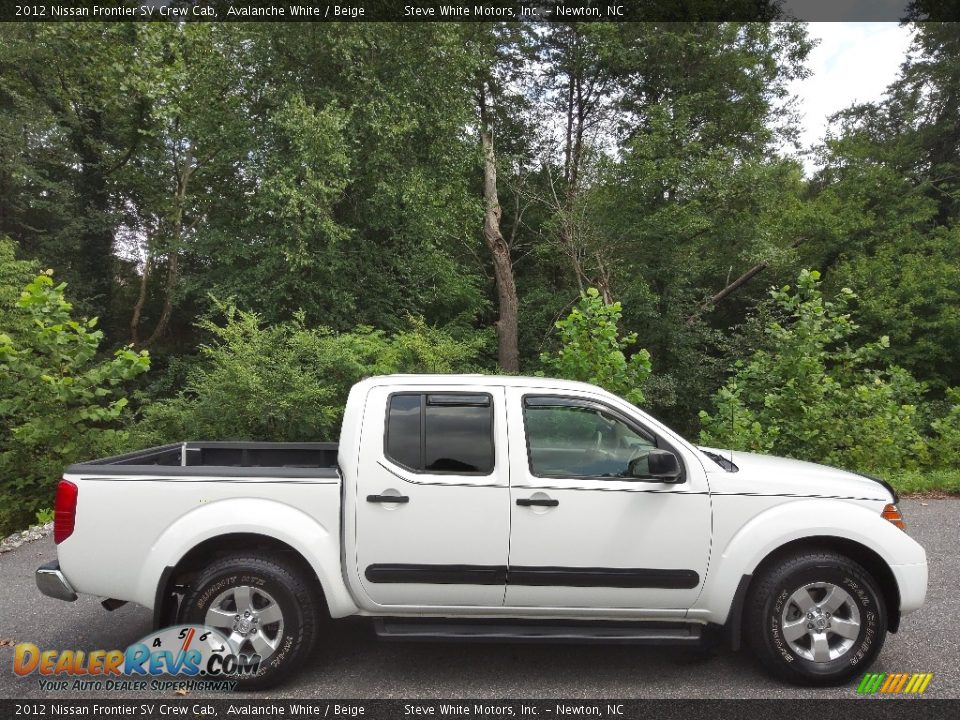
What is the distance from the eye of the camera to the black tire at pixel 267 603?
3.57 metres

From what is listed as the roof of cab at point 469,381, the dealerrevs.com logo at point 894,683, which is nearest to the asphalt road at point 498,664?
the dealerrevs.com logo at point 894,683

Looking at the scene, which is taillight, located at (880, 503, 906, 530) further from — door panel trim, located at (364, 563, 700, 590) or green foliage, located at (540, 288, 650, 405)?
green foliage, located at (540, 288, 650, 405)

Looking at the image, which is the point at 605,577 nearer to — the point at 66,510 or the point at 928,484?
the point at 66,510

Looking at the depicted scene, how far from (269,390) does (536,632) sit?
22.3ft

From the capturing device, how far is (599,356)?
8.75m

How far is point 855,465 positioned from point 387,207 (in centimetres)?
1121

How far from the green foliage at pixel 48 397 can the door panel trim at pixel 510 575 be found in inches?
226

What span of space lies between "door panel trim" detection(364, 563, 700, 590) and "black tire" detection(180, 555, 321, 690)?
42 centimetres

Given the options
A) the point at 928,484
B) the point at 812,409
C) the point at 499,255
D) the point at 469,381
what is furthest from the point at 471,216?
the point at 469,381

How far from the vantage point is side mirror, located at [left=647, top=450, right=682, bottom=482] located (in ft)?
11.8

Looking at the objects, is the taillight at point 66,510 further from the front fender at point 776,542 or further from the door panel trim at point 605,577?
the front fender at point 776,542

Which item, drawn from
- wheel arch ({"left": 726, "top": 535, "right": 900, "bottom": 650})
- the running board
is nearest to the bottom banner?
the running board

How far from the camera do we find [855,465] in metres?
8.84

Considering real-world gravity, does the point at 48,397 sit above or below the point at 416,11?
below
